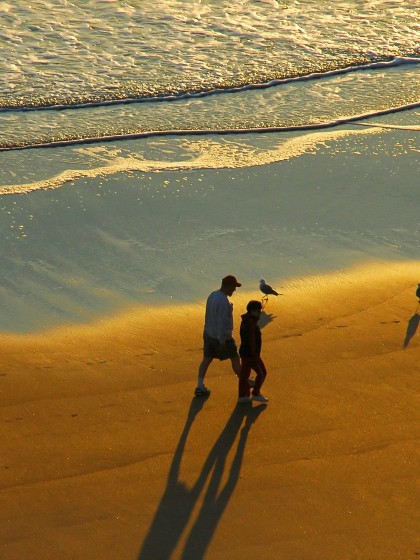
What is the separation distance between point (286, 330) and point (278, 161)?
483 centimetres

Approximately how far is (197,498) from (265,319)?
9.85 ft

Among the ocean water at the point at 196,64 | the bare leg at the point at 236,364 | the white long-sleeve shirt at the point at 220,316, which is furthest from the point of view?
the ocean water at the point at 196,64

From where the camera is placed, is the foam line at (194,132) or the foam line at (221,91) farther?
the foam line at (221,91)

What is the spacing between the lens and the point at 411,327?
9406 mm

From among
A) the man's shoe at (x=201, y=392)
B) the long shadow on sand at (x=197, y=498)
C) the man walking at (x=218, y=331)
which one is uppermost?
the man walking at (x=218, y=331)

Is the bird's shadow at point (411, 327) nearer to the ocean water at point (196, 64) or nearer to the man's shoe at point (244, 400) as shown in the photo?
the man's shoe at point (244, 400)

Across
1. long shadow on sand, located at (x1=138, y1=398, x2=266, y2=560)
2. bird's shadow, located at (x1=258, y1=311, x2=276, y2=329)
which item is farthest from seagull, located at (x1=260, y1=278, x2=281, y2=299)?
long shadow on sand, located at (x1=138, y1=398, x2=266, y2=560)

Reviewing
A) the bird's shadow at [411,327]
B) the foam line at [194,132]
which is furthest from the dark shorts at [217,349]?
the foam line at [194,132]

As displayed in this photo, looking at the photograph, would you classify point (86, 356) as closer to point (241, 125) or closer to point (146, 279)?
point (146, 279)

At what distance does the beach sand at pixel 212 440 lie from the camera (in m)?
6.54

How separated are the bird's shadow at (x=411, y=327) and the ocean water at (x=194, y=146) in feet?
4.50

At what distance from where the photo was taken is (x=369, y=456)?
7.42 metres

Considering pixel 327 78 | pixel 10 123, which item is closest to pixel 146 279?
pixel 10 123

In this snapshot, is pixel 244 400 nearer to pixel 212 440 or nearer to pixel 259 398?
pixel 259 398
